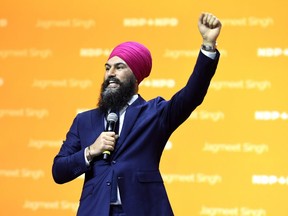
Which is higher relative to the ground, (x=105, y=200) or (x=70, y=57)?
(x=70, y=57)

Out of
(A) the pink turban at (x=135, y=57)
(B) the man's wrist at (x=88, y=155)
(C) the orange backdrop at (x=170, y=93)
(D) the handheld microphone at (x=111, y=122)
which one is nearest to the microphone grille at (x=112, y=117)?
(D) the handheld microphone at (x=111, y=122)

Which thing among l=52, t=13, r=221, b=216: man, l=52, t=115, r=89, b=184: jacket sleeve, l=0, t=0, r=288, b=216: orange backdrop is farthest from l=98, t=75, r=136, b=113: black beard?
l=0, t=0, r=288, b=216: orange backdrop

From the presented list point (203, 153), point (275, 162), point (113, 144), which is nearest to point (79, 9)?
point (203, 153)

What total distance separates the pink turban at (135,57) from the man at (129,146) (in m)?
0.11

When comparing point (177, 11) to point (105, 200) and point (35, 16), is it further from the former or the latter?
point (105, 200)

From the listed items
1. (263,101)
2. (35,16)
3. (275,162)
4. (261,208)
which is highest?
(35,16)

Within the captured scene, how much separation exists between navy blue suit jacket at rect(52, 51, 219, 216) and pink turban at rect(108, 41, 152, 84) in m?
0.21

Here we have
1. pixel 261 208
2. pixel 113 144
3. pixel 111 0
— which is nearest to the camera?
pixel 113 144

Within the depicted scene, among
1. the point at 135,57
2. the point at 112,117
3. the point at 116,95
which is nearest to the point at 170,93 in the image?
the point at 135,57

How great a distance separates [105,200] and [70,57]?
2.27 metres

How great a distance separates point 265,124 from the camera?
433 centimetres

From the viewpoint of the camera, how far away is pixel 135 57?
2.80 meters

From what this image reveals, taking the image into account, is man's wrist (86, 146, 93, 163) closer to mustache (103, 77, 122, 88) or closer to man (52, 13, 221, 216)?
man (52, 13, 221, 216)

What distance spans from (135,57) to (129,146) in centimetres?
42
